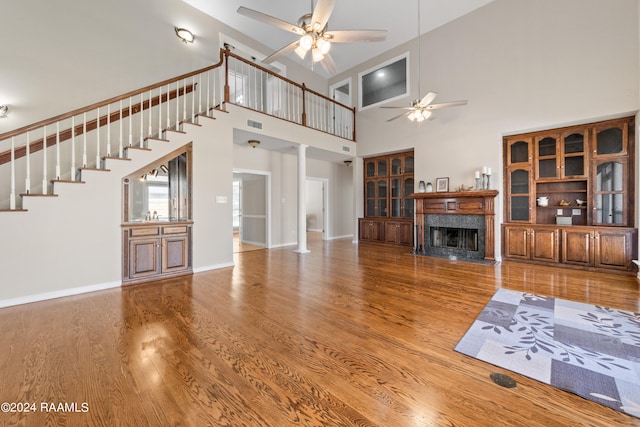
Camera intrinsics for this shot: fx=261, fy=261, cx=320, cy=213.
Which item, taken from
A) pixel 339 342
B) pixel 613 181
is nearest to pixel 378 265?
pixel 339 342

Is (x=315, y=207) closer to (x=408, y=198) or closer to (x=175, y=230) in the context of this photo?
(x=408, y=198)

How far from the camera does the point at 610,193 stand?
15.1 feet

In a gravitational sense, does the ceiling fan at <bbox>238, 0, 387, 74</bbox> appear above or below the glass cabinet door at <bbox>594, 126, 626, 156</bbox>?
above

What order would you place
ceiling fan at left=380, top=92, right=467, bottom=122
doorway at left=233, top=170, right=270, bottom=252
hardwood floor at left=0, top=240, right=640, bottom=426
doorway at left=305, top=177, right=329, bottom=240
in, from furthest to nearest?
doorway at left=305, top=177, right=329, bottom=240 < doorway at left=233, top=170, right=270, bottom=252 < ceiling fan at left=380, top=92, right=467, bottom=122 < hardwood floor at left=0, top=240, right=640, bottom=426

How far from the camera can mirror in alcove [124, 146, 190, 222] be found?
3986mm

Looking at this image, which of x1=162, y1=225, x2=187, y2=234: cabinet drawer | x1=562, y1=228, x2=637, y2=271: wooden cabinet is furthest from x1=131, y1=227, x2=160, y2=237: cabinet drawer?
x1=562, y1=228, x2=637, y2=271: wooden cabinet

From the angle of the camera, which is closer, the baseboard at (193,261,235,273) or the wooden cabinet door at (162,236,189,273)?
the wooden cabinet door at (162,236,189,273)

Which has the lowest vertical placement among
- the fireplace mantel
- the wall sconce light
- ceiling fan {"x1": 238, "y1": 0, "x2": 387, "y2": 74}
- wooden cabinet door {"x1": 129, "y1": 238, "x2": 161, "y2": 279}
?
wooden cabinet door {"x1": 129, "y1": 238, "x2": 161, "y2": 279}

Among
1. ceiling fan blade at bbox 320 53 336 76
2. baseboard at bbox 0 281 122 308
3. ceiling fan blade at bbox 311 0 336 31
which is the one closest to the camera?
ceiling fan blade at bbox 311 0 336 31

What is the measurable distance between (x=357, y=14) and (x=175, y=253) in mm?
6371

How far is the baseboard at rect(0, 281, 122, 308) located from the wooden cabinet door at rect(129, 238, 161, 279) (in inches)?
10.4

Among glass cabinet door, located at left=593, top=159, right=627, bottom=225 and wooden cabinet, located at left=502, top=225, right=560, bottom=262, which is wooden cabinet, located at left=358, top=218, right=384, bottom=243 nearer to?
wooden cabinet, located at left=502, top=225, right=560, bottom=262

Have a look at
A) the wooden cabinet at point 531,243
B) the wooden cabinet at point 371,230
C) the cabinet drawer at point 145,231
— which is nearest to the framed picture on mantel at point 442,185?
the wooden cabinet at point 531,243

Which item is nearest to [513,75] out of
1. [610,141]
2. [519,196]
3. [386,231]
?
[610,141]
